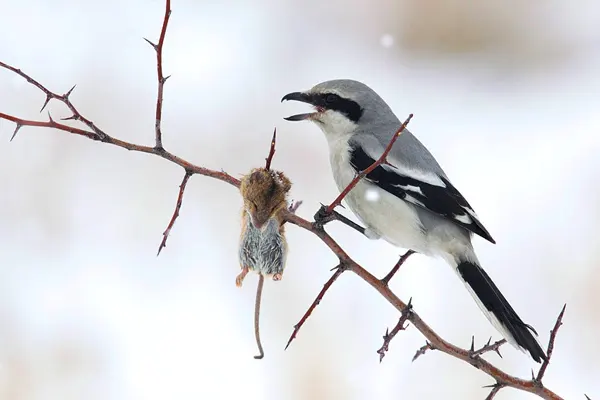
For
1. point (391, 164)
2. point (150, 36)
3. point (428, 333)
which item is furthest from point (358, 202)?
point (150, 36)

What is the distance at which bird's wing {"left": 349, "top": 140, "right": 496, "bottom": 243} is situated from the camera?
2.62m

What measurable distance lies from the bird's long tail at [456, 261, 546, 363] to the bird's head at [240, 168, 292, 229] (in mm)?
874

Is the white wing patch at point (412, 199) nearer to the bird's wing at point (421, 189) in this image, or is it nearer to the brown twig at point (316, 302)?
the bird's wing at point (421, 189)

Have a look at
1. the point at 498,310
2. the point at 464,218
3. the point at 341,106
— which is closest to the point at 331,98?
the point at 341,106

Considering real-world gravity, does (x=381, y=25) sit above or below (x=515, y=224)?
above

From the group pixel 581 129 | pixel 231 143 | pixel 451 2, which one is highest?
pixel 451 2

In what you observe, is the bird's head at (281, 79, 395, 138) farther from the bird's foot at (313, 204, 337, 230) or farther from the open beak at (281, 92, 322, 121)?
the bird's foot at (313, 204, 337, 230)

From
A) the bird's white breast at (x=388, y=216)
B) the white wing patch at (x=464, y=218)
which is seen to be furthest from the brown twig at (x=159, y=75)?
the white wing patch at (x=464, y=218)

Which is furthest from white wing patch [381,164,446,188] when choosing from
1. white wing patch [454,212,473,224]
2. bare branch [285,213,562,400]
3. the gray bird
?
bare branch [285,213,562,400]

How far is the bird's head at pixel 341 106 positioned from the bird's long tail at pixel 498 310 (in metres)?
0.75

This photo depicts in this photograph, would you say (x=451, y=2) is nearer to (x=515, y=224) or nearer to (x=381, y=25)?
(x=381, y=25)

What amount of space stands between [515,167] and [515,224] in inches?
24.2

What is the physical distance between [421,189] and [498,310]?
567 millimetres

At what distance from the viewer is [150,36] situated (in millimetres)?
4801
